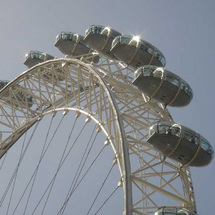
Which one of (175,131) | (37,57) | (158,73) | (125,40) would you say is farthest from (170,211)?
(37,57)

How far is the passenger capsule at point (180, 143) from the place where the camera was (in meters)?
19.7

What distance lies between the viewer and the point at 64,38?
3030cm

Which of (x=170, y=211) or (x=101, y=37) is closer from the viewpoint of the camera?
(x=170, y=211)

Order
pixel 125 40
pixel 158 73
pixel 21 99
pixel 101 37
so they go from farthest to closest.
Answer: pixel 21 99 < pixel 101 37 < pixel 125 40 < pixel 158 73

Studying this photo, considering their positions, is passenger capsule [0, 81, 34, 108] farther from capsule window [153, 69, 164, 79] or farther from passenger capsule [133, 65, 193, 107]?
capsule window [153, 69, 164, 79]

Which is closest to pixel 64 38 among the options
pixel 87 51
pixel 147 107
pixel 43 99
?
pixel 87 51

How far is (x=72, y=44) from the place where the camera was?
30.6m

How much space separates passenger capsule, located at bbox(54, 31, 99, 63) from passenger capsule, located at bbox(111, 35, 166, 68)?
4924mm

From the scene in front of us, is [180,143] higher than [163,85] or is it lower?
lower

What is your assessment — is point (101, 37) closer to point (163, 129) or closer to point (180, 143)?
point (163, 129)

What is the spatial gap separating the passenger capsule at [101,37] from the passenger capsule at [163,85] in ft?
17.5

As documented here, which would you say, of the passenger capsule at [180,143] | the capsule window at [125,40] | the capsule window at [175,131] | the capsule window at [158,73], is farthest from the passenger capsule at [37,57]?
the capsule window at [175,131]

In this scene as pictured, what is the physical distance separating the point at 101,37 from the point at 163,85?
21.4ft

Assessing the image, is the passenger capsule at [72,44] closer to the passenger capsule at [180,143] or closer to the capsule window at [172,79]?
the capsule window at [172,79]
